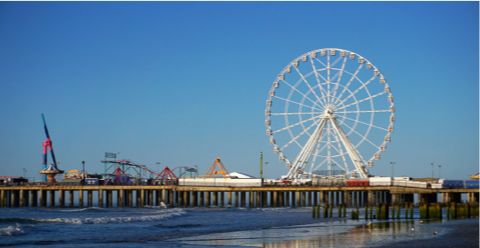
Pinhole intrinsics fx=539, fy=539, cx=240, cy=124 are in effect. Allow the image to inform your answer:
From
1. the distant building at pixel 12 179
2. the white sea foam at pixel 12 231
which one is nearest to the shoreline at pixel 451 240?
the white sea foam at pixel 12 231

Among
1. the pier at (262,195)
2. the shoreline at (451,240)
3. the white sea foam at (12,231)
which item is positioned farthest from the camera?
the pier at (262,195)

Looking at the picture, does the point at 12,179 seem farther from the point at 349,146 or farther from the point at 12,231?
the point at 12,231

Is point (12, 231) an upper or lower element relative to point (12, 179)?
upper

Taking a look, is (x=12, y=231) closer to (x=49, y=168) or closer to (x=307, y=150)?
(x=307, y=150)

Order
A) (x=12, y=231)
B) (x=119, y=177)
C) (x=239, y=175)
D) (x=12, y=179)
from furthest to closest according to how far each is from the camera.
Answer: (x=12, y=179) < (x=239, y=175) < (x=119, y=177) < (x=12, y=231)

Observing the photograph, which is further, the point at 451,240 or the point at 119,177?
the point at 119,177

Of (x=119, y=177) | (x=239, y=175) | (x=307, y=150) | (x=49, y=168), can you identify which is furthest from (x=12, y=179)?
(x=307, y=150)

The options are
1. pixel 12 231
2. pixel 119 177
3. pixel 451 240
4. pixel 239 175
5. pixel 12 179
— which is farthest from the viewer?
pixel 12 179

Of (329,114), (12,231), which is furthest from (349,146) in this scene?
(12,231)

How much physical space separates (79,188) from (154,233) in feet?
165

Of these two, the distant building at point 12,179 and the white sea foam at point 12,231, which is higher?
the white sea foam at point 12,231

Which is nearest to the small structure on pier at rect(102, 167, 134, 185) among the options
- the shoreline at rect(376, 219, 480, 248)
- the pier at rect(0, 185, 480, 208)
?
the pier at rect(0, 185, 480, 208)

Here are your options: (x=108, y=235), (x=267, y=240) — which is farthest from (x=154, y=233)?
(x=267, y=240)

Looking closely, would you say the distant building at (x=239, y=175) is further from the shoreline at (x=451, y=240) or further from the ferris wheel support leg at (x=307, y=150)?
the shoreline at (x=451, y=240)
